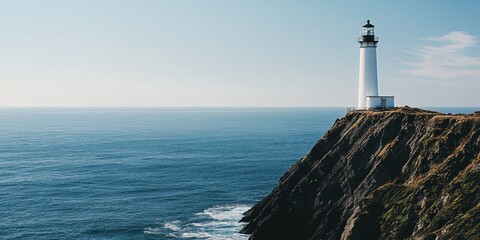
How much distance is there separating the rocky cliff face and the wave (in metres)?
2.51

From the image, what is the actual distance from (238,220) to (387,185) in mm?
27931

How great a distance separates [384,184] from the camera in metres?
58.2

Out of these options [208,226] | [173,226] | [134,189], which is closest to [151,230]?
[173,226]

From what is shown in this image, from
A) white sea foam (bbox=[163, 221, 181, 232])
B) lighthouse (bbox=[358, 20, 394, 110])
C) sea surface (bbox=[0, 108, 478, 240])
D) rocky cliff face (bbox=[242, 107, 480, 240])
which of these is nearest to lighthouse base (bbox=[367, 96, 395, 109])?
lighthouse (bbox=[358, 20, 394, 110])

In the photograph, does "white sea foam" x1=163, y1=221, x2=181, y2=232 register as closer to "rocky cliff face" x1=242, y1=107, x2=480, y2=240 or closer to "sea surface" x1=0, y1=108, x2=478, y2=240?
"sea surface" x1=0, y1=108, x2=478, y2=240

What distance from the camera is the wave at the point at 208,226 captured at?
67250 millimetres

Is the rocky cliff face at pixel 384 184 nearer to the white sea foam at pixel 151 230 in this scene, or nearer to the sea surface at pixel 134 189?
the sea surface at pixel 134 189

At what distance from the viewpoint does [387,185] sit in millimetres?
57031

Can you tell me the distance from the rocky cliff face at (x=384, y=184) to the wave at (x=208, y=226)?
2.51m

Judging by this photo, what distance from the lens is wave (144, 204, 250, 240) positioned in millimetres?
67250

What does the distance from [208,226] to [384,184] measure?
2987cm

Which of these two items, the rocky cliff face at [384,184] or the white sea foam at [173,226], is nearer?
the rocky cliff face at [384,184]

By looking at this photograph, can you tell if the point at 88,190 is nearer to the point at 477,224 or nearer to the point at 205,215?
the point at 205,215

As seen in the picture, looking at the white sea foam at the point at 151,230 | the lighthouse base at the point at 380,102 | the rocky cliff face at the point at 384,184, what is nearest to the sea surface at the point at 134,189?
the white sea foam at the point at 151,230
